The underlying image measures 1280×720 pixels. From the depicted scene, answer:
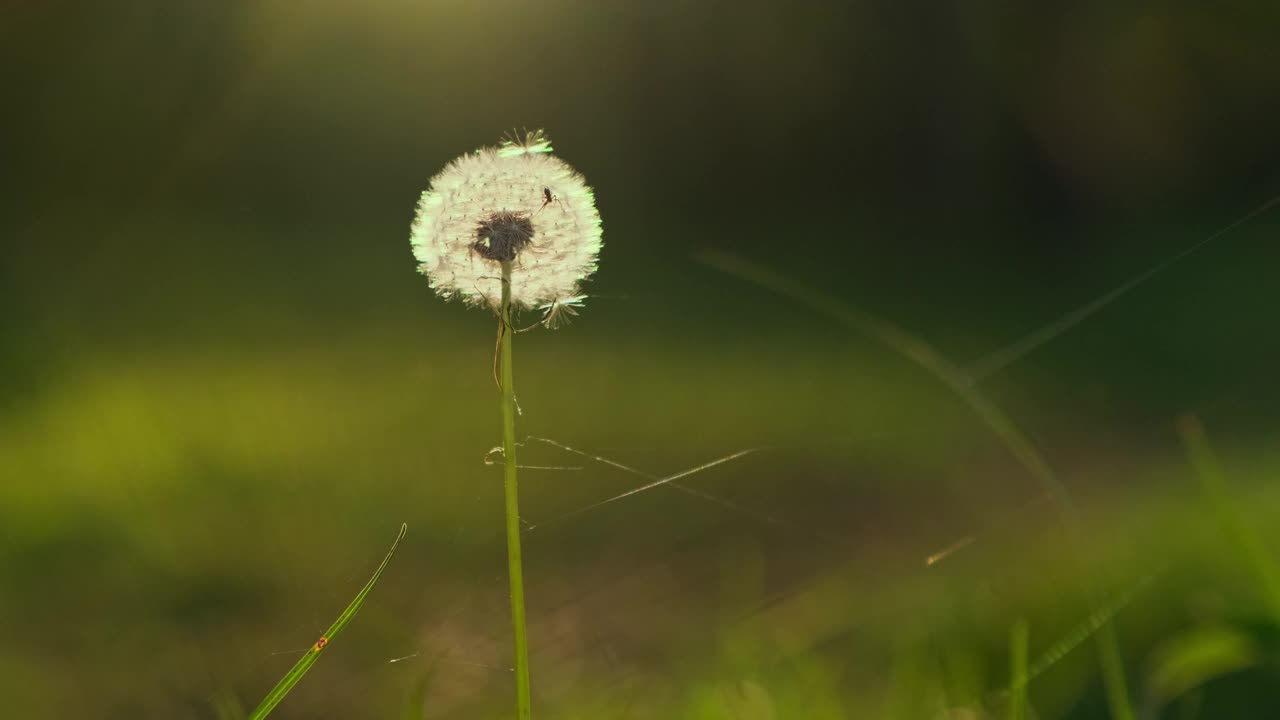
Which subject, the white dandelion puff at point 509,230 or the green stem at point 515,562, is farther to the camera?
the white dandelion puff at point 509,230

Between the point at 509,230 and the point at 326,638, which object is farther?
the point at 509,230

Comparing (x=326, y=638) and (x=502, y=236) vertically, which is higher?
(x=502, y=236)

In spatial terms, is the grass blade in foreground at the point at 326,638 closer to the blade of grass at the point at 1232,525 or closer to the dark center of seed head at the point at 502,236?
the dark center of seed head at the point at 502,236

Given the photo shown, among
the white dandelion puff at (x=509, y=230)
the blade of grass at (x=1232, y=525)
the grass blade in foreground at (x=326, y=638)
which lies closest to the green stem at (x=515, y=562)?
the grass blade in foreground at (x=326, y=638)

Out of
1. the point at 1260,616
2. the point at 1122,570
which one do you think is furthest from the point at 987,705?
the point at 1122,570

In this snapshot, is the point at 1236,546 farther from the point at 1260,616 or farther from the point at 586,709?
the point at 586,709

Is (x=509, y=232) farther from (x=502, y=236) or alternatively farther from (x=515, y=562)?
(x=515, y=562)

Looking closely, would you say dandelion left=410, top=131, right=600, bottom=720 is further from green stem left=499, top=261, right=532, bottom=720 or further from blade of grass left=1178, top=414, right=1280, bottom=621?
blade of grass left=1178, top=414, right=1280, bottom=621

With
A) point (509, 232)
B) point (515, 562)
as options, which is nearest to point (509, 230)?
point (509, 232)
